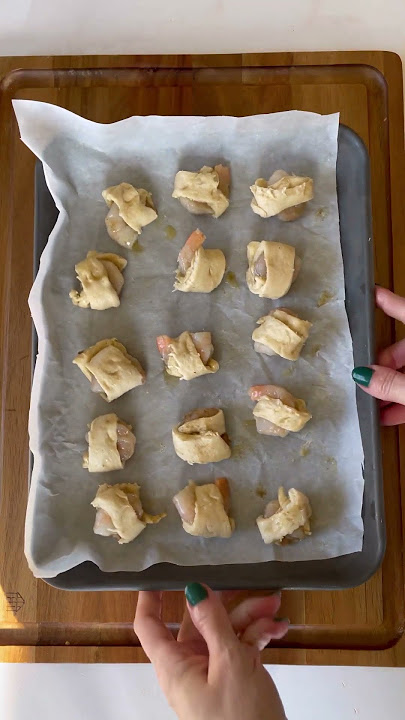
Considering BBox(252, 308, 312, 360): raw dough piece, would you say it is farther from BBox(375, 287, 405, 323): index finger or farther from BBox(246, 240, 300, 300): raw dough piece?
BBox(375, 287, 405, 323): index finger

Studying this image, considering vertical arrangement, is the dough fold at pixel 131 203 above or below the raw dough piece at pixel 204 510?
above

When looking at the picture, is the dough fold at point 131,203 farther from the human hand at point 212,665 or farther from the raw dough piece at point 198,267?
the human hand at point 212,665

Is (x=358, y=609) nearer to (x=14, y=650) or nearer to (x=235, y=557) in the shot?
(x=235, y=557)

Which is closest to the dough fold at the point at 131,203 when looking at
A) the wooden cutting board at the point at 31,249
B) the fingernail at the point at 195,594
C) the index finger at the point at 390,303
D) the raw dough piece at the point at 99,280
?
the raw dough piece at the point at 99,280

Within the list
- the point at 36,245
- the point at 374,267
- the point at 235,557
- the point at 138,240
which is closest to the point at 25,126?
the point at 36,245

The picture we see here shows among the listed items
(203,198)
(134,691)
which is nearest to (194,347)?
(203,198)
